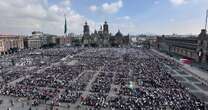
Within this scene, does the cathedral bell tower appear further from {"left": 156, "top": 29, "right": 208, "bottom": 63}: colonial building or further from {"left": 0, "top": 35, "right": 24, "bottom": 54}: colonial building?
{"left": 156, "top": 29, "right": 208, "bottom": 63}: colonial building

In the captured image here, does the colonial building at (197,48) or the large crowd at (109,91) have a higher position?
the colonial building at (197,48)

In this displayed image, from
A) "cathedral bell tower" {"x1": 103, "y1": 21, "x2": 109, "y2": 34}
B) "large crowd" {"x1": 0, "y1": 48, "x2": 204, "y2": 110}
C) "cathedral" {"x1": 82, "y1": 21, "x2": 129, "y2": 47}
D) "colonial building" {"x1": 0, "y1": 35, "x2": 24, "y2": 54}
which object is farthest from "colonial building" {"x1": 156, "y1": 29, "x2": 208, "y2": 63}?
"colonial building" {"x1": 0, "y1": 35, "x2": 24, "y2": 54}

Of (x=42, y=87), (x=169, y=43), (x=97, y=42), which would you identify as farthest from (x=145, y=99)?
(x=97, y=42)

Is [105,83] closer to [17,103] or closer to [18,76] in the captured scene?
[17,103]

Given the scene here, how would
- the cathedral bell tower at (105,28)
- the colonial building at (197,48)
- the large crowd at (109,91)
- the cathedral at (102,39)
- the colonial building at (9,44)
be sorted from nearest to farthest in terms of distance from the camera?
the large crowd at (109,91) < the colonial building at (197,48) < the colonial building at (9,44) < the cathedral at (102,39) < the cathedral bell tower at (105,28)

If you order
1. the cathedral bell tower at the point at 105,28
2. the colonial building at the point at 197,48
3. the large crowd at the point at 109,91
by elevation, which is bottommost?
the large crowd at the point at 109,91

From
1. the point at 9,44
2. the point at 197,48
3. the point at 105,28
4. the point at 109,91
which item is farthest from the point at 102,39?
the point at 109,91

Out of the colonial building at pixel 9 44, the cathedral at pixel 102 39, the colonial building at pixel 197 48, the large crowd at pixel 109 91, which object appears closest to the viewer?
the large crowd at pixel 109 91

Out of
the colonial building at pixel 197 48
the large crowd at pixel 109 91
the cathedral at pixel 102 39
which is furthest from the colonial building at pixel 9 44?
the colonial building at pixel 197 48

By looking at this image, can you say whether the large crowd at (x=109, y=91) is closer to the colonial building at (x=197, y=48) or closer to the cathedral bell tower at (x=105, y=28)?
the colonial building at (x=197, y=48)

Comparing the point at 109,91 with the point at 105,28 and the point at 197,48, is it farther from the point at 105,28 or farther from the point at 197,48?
the point at 105,28
